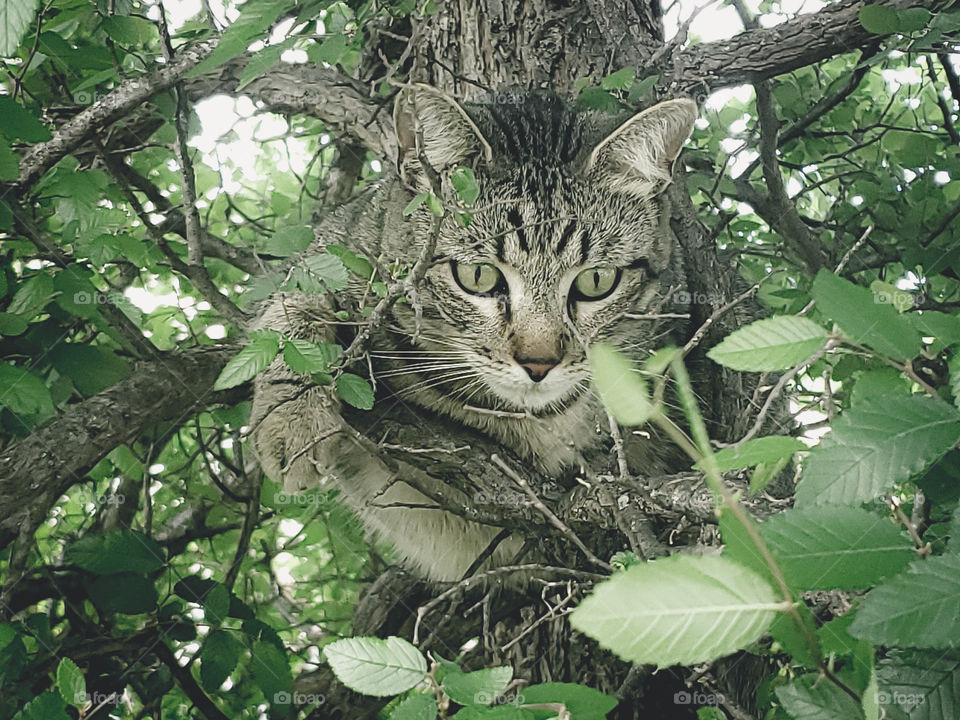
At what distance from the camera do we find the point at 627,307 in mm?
2016

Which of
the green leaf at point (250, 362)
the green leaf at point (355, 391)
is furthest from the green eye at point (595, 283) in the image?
the green leaf at point (250, 362)

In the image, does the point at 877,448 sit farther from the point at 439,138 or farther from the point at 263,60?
the point at 439,138

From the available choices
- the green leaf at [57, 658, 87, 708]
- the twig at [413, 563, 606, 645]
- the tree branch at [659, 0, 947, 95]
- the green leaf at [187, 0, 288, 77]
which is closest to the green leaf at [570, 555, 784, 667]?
the twig at [413, 563, 606, 645]

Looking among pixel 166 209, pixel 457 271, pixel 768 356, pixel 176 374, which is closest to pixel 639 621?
pixel 768 356

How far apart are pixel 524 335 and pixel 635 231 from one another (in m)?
0.43

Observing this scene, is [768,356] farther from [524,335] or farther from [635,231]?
[635,231]

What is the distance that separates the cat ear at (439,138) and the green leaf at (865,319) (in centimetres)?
113

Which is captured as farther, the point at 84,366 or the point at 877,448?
the point at 84,366

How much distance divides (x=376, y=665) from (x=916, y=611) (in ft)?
1.45

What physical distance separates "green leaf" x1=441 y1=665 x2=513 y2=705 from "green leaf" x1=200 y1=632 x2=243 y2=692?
2.97 ft

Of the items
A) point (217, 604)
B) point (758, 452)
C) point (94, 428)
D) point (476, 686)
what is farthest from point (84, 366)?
point (758, 452)

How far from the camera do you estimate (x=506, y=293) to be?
1.96m

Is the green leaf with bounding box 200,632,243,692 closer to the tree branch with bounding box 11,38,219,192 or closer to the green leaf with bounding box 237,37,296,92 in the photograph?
the green leaf with bounding box 237,37,296,92

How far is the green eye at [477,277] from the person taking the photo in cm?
194
